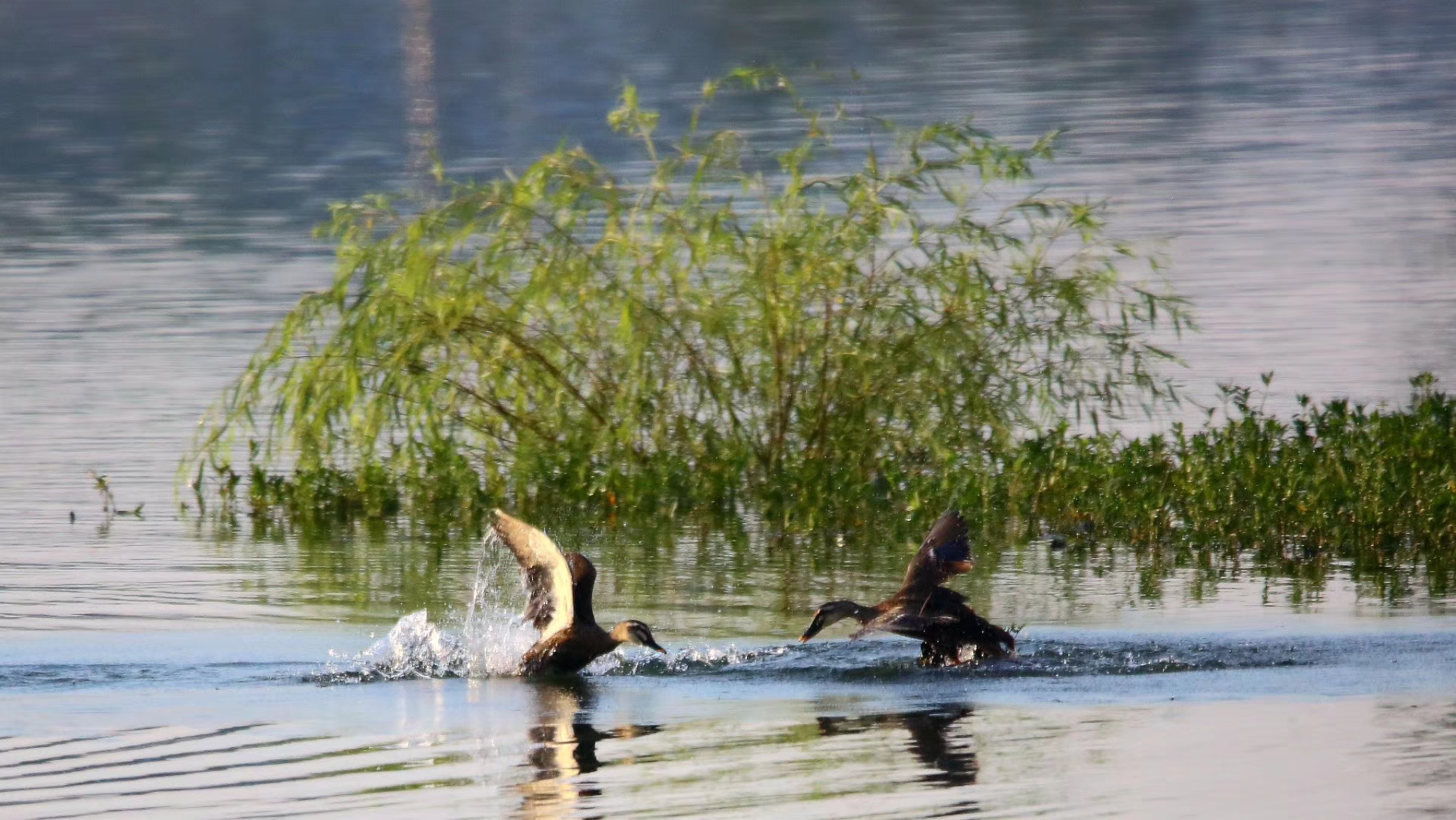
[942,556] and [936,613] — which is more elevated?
[942,556]

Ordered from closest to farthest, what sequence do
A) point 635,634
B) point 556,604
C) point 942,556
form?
1. point 635,634
2. point 942,556
3. point 556,604

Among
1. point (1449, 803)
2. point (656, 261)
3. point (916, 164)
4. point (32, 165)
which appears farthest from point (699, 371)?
point (32, 165)

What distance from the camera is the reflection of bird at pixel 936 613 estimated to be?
10617 mm

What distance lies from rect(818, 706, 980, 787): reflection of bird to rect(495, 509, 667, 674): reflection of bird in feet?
3.74

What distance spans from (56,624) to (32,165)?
30514 mm

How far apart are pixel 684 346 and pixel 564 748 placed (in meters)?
5.73

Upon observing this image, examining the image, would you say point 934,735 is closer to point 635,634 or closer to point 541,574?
point 635,634

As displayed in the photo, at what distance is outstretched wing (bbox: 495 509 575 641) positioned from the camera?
36.6 ft

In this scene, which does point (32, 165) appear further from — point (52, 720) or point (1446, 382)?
point (52, 720)

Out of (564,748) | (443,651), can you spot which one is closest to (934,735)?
Result: (564,748)

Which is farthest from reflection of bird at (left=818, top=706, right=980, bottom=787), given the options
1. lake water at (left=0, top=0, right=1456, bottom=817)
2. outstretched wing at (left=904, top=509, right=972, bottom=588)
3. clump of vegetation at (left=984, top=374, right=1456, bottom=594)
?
clump of vegetation at (left=984, top=374, right=1456, bottom=594)

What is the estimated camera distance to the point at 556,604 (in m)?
11.2

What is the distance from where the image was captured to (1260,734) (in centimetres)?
943

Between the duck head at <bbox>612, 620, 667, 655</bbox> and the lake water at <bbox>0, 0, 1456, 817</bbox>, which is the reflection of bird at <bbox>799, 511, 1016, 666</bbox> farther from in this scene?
the duck head at <bbox>612, 620, 667, 655</bbox>
